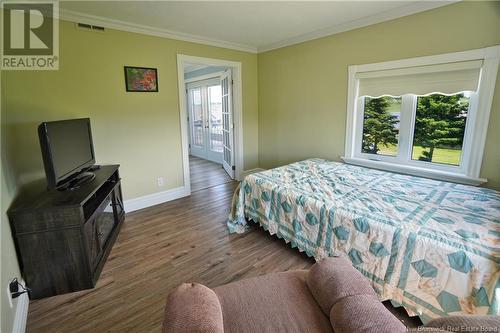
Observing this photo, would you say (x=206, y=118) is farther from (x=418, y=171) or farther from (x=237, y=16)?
(x=418, y=171)

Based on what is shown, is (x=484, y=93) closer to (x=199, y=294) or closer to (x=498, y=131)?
(x=498, y=131)

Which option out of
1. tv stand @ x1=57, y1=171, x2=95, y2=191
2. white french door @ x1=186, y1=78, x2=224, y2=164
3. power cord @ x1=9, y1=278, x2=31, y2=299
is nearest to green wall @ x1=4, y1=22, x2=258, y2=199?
tv stand @ x1=57, y1=171, x2=95, y2=191

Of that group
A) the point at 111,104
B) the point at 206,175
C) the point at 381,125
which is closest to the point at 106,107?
the point at 111,104

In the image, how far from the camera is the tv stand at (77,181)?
2.10 m

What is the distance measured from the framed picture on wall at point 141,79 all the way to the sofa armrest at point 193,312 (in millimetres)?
2841

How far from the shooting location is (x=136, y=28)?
309 centimetres

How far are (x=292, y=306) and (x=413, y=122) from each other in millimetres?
2647

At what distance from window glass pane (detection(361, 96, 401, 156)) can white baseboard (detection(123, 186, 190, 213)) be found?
8.99ft

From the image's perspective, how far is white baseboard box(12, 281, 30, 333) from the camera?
59.3 inches

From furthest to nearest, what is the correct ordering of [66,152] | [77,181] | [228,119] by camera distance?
[228,119] → [77,181] → [66,152]

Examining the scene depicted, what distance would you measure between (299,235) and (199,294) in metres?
1.33

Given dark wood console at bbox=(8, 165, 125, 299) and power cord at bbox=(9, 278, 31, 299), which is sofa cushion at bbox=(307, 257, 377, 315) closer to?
dark wood console at bbox=(8, 165, 125, 299)

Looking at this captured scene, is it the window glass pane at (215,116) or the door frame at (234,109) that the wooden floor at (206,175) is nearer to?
the door frame at (234,109)

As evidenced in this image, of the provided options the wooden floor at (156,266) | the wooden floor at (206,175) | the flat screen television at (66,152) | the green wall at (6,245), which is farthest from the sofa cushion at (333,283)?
the wooden floor at (206,175)
